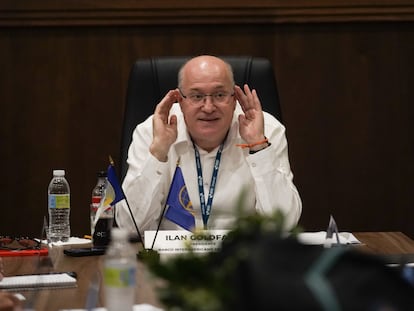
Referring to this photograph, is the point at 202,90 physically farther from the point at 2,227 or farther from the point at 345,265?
the point at 345,265

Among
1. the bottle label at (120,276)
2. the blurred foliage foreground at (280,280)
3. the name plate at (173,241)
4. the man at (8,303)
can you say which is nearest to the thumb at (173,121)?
the name plate at (173,241)

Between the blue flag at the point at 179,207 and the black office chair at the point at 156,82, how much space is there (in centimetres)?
69

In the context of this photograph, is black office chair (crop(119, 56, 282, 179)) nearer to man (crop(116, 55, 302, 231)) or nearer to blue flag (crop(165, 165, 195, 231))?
man (crop(116, 55, 302, 231))

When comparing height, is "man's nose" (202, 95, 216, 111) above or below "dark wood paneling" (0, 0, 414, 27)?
below

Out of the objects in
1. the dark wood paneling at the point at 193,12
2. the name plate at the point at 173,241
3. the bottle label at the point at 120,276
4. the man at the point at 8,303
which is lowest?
the name plate at the point at 173,241

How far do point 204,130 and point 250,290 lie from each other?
89.1 inches

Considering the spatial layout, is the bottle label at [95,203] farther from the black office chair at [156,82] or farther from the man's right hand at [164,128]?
the black office chair at [156,82]

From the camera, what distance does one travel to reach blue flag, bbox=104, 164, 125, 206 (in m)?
2.65

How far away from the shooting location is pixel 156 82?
340 cm

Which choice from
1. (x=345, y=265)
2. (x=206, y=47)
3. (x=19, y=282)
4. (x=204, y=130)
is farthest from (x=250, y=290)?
(x=206, y=47)

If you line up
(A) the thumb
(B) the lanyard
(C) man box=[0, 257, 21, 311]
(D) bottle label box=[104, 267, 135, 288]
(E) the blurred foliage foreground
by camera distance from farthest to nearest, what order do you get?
(A) the thumb
(B) the lanyard
(C) man box=[0, 257, 21, 311]
(D) bottle label box=[104, 267, 135, 288]
(E) the blurred foliage foreground

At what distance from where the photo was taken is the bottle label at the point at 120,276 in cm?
144

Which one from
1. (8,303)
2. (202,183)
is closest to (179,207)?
(202,183)

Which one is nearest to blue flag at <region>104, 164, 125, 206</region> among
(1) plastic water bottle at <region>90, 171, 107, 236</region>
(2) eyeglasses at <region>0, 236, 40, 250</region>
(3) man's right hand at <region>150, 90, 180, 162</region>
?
(1) plastic water bottle at <region>90, 171, 107, 236</region>
